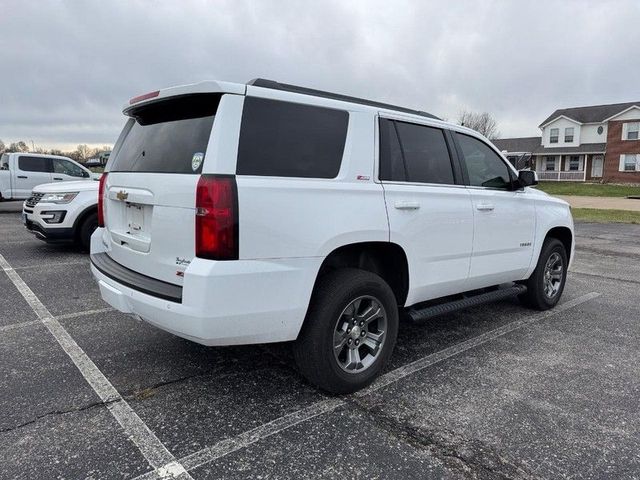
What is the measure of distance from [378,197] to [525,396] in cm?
171

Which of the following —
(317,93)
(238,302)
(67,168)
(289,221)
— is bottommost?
(238,302)

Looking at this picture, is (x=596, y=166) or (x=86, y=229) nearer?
(x=86, y=229)

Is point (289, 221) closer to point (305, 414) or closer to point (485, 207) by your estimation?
point (305, 414)

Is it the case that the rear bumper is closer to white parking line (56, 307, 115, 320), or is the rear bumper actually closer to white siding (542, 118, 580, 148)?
white parking line (56, 307, 115, 320)

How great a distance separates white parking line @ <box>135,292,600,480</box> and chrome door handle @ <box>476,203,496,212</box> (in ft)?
3.95

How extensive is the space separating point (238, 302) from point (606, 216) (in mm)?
19725

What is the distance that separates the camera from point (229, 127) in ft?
9.10

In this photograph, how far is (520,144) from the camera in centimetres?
5166

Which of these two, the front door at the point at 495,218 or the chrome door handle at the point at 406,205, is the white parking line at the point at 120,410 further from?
the front door at the point at 495,218

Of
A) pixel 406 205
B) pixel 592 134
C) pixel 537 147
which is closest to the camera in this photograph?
pixel 406 205

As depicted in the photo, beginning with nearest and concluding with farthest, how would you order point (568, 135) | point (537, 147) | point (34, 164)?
point (34, 164), point (568, 135), point (537, 147)

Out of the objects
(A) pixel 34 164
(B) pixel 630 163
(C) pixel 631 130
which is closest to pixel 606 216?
(A) pixel 34 164

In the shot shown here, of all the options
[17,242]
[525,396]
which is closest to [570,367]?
[525,396]

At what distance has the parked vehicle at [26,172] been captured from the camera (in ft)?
51.8
